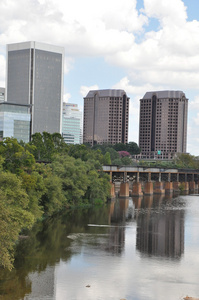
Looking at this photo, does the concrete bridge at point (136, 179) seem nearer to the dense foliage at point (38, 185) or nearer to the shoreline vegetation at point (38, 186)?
the shoreline vegetation at point (38, 186)

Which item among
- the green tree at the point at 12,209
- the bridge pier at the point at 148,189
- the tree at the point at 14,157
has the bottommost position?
the bridge pier at the point at 148,189

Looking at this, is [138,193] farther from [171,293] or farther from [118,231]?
[171,293]

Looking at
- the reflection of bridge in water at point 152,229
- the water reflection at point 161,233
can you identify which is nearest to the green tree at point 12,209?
the reflection of bridge in water at point 152,229

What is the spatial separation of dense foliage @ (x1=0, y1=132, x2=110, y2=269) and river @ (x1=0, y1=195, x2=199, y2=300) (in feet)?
9.62

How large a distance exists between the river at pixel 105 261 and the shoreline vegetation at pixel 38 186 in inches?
105

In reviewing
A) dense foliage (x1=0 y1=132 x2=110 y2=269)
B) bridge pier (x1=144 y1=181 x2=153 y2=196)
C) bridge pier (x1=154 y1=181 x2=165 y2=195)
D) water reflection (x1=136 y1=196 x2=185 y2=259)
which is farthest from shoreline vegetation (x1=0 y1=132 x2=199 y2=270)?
bridge pier (x1=154 y1=181 x2=165 y2=195)

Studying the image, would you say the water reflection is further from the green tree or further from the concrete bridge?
the concrete bridge

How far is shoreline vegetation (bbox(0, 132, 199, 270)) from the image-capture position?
5462 centimetres

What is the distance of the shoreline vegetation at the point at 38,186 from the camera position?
54.6m

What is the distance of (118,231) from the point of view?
83.3 meters

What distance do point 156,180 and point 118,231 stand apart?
115 m

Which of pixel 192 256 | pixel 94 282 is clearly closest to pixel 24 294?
pixel 94 282

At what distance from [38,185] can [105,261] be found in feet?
95.8

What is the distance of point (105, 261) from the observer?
5872 cm
